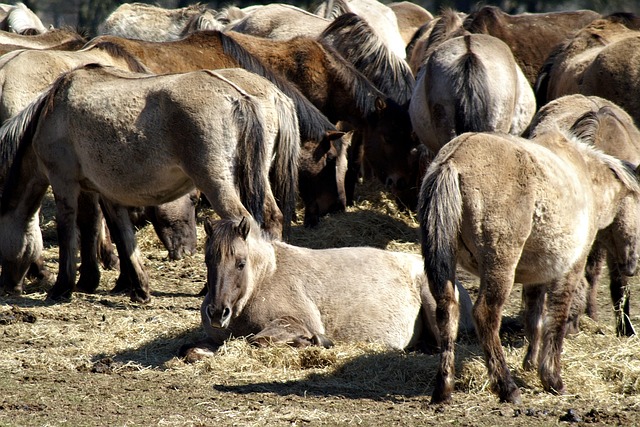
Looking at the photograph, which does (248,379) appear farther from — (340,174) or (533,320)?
(340,174)

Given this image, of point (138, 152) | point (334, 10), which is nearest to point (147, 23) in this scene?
point (334, 10)

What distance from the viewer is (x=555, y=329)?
5.49 m

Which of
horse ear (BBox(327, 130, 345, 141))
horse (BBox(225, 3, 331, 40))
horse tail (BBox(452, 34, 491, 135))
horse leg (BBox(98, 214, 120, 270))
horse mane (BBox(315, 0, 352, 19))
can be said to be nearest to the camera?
horse leg (BBox(98, 214, 120, 270))

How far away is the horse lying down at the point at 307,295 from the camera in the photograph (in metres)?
5.89

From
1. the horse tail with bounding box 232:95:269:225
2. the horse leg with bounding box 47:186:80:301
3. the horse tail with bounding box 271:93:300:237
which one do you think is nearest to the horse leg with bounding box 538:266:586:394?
the horse tail with bounding box 232:95:269:225

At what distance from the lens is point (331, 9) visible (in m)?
16.4

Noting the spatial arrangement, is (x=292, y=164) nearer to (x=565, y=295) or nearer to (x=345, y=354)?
(x=345, y=354)

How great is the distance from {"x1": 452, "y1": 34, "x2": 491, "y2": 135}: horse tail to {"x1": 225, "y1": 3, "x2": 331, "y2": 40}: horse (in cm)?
431

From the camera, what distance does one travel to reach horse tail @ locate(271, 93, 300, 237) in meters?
7.42

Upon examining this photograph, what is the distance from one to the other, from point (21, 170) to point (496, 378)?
4747mm

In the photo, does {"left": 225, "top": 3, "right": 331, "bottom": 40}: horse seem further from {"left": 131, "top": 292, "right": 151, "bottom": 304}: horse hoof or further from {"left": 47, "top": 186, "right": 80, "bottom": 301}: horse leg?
{"left": 131, "top": 292, "right": 151, "bottom": 304}: horse hoof

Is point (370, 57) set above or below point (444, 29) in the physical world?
below

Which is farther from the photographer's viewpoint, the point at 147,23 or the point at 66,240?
the point at 147,23

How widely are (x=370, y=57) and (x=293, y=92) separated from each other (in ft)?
9.68
